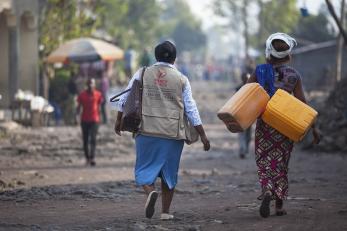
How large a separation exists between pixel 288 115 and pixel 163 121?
1217 mm

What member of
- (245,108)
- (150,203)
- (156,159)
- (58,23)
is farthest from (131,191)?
(58,23)

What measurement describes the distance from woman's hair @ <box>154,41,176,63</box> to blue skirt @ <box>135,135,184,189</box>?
0.80 m

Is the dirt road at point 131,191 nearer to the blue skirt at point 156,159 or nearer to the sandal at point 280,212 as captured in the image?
the sandal at point 280,212

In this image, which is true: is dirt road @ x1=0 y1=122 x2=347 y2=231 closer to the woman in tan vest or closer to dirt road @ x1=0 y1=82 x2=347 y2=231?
dirt road @ x1=0 y1=82 x2=347 y2=231

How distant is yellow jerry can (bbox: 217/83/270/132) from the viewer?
750cm

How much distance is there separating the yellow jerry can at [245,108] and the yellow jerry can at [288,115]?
0.10 meters

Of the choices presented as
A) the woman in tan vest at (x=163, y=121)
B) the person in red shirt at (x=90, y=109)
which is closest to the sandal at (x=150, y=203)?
the woman in tan vest at (x=163, y=121)

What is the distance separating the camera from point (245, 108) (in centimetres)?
752

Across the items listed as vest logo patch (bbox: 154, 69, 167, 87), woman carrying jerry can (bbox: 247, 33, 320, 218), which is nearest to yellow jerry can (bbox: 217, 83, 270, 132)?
woman carrying jerry can (bbox: 247, 33, 320, 218)

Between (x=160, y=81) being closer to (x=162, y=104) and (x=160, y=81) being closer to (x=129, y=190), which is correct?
(x=162, y=104)

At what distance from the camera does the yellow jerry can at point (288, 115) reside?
7566 mm

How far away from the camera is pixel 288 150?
25.8 feet

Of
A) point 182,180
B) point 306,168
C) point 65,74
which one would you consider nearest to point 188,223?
point 182,180

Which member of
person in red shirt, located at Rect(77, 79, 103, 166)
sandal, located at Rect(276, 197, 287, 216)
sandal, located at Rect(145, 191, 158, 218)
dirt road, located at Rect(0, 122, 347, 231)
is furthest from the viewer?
person in red shirt, located at Rect(77, 79, 103, 166)
